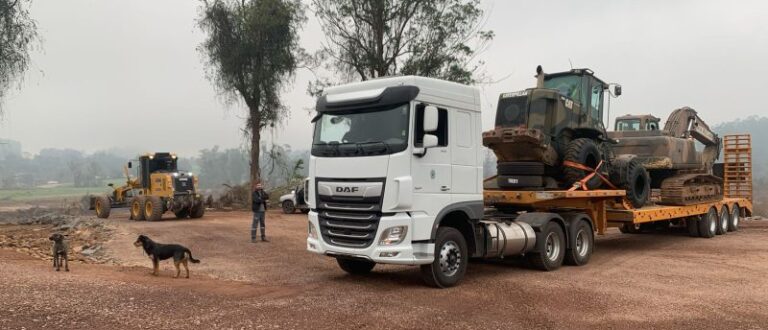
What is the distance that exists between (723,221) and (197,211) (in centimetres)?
2057

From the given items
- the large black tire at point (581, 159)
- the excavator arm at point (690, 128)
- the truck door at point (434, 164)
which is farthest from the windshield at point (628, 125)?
the truck door at point (434, 164)

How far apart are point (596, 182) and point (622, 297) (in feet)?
15.0

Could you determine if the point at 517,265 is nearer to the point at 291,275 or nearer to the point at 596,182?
the point at 596,182

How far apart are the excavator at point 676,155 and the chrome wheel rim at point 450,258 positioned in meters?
7.26

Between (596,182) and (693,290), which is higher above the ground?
(596,182)

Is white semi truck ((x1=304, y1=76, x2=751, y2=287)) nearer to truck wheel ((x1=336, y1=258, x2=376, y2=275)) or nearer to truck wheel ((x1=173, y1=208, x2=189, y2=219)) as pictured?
truck wheel ((x1=336, y1=258, x2=376, y2=275))

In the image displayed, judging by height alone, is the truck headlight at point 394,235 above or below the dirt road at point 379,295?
above

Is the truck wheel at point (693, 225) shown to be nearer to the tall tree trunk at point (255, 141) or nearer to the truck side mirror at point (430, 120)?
the truck side mirror at point (430, 120)

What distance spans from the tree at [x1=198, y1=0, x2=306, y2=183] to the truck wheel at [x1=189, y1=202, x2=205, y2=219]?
7.29m

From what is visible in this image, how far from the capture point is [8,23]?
22797mm

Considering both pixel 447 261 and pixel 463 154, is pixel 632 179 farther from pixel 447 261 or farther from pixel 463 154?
pixel 447 261

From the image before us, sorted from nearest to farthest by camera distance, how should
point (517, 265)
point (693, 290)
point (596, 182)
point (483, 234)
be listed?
point (693, 290), point (483, 234), point (517, 265), point (596, 182)

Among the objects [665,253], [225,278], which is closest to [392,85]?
[225,278]

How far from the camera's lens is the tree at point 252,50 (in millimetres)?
32250
